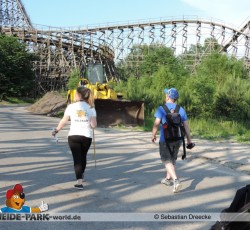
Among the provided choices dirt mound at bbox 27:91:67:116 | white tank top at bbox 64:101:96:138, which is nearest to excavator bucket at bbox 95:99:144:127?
dirt mound at bbox 27:91:67:116

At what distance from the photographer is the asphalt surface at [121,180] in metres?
5.17

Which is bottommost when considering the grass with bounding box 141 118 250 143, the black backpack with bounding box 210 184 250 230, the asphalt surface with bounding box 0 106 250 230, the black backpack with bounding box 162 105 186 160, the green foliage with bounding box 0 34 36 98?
the grass with bounding box 141 118 250 143

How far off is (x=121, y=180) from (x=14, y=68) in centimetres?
3809

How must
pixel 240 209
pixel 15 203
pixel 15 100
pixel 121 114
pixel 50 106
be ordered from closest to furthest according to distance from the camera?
pixel 240 209
pixel 15 203
pixel 121 114
pixel 50 106
pixel 15 100

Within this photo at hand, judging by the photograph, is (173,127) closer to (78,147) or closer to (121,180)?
(121,180)

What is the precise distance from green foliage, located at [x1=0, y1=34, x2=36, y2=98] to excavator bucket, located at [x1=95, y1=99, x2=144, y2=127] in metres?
26.2

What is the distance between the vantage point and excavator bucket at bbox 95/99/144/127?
17406 millimetres

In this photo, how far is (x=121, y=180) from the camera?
280 inches

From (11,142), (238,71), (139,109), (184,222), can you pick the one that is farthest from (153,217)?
(238,71)

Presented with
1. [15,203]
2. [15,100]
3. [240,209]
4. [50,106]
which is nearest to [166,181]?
[15,203]

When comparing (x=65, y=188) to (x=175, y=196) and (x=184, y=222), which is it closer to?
(x=175, y=196)

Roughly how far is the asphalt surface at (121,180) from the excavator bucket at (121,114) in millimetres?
5126

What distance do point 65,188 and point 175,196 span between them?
1.70 metres

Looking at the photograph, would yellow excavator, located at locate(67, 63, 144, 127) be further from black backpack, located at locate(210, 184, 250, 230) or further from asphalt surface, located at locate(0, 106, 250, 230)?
black backpack, located at locate(210, 184, 250, 230)
